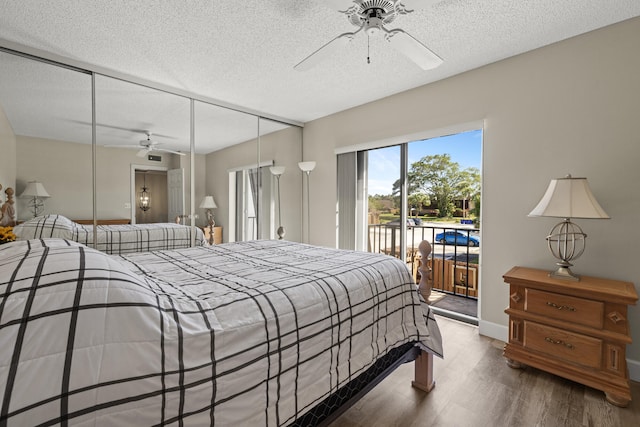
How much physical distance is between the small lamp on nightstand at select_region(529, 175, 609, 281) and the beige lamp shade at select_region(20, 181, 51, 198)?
383cm

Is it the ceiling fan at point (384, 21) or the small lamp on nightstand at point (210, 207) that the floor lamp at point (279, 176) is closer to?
the small lamp on nightstand at point (210, 207)

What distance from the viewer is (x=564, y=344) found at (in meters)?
1.90

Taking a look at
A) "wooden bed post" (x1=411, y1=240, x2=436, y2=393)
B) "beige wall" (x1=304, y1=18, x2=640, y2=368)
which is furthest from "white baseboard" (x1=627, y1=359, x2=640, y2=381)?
"wooden bed post" (x1=411, y1=240, x2=436, y2=393)

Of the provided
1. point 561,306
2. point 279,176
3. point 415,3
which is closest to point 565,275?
point 561,306

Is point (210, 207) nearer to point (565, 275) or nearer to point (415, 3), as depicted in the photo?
point (415, 3)

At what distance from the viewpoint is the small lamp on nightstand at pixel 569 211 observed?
186 centimetres

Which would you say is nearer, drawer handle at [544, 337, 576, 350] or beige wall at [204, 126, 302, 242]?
drawer handle at [544, 337, 576, 350]

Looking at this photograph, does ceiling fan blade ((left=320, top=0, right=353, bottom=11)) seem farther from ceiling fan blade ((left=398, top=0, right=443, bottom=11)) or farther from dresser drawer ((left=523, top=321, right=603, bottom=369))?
dresser drawer ((left=523, top=321, right=603, bottom=369))

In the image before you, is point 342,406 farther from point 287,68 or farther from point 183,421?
point 287,68

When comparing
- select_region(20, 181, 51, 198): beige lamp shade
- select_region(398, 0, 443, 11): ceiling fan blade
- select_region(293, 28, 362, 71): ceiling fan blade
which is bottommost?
select_region(20, 181, 51, 198): beige lamp shade

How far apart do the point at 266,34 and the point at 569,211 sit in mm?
2429

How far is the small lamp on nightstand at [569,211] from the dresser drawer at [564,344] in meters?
0.38

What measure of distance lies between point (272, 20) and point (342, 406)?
235 centimetres

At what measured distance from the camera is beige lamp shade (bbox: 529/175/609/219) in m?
1.85
